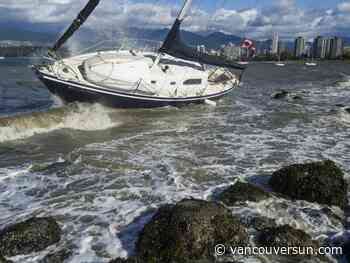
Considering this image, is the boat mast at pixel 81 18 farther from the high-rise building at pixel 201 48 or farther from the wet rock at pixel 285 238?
the wet rock at pixel 285 238

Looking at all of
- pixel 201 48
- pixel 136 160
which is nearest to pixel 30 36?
pixel 201 48

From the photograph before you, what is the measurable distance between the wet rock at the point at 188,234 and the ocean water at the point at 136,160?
610 mm

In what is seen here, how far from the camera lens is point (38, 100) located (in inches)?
1261

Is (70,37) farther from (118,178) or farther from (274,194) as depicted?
(274,194)

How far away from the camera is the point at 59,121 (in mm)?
23250

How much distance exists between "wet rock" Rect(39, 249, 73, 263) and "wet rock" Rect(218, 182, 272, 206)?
4120 mm

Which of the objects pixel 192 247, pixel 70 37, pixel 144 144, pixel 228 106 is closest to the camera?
pixel 192 247

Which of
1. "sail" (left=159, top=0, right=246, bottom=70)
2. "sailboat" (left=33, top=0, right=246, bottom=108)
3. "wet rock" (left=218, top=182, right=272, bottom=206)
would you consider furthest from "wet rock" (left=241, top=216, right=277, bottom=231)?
"sail" (left=159, top=0, right=246, bottom=70)

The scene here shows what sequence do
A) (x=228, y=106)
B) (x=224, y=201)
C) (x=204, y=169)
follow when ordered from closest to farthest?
(x=224, y=201), (x=204, y=169), (x=228, y=106)

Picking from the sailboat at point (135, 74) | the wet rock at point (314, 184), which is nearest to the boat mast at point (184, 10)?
the sailboat at point (135, 74)

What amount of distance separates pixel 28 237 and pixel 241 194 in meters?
5.19

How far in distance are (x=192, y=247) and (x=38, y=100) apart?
26349 mm

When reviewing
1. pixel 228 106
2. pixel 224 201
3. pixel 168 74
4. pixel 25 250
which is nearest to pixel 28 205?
pixel 25 250

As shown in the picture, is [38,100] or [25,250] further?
[38,100]
